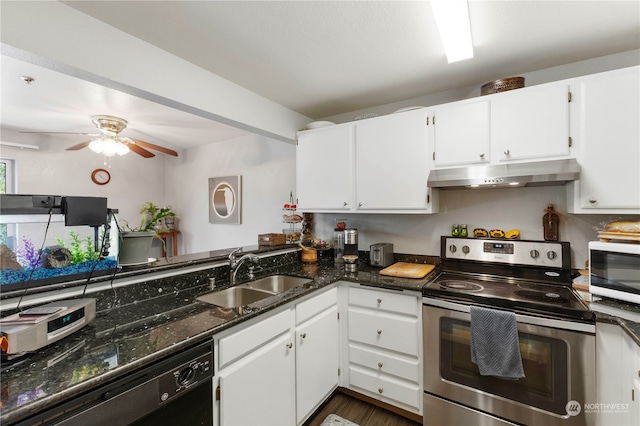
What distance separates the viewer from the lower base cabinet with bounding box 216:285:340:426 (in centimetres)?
122

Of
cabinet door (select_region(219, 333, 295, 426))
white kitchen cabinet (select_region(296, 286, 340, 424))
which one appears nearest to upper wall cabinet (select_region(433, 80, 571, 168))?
white kitchen cabinet (select_region(296, 286, 340, 424))

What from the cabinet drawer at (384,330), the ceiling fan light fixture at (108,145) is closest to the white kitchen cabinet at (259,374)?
the cabinet drawer at (384,330)

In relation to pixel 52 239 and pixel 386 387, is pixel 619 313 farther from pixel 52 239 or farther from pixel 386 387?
pixel 52 239

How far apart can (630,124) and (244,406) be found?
2.48 meters


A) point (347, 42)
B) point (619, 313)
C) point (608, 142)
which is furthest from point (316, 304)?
point (608, 142)

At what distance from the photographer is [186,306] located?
55.2 inches

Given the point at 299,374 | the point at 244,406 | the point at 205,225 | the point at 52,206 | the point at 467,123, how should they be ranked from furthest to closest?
the point at 205,225 → the point at 467,123 → the point at 299,374 → the point at 244,406 → the point at 52,206

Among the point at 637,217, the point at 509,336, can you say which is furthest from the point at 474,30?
the point at 509,336

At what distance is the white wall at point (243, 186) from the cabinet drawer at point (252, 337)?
6.12 ft

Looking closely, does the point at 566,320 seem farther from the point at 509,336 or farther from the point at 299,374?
the point at 299,374

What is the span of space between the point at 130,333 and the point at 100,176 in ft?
13.0

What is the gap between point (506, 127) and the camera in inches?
69.4

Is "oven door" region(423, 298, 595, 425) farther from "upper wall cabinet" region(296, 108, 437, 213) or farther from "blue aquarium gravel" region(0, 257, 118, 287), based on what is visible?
"blue aquarium gravel" region(0, 257, 118, 287)

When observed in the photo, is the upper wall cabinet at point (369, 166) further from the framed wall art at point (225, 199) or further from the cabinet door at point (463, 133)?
the framed wall art at point (225, 199)
